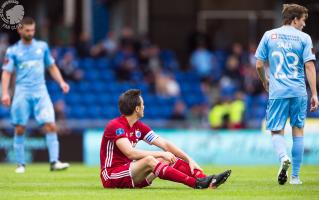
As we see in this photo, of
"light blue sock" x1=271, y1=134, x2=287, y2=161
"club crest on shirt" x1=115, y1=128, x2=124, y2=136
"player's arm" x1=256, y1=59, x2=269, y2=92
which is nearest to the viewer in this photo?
"club crest on shirt" x1=115, y1=128, x2=124, y2=136

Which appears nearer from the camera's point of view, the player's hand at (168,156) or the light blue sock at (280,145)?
the player's hand at (168,156)

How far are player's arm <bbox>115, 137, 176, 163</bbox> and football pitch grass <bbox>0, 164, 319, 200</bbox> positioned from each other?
1.42ft

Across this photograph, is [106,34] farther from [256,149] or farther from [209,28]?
[256,149]

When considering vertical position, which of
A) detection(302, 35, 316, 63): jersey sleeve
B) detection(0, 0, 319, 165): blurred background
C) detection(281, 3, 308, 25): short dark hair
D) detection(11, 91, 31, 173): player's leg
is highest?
detection(281, 3, 308, 25): short dark hair

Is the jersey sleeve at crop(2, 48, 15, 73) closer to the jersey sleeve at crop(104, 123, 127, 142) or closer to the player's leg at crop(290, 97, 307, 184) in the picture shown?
the jersey sleeve at crop(104, 123, 127, 142)

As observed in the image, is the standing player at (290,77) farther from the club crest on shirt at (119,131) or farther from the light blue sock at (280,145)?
the club crest on shirt at (119,131)

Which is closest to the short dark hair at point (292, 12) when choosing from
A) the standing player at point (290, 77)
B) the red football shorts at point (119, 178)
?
the standing player at point (290, 77)

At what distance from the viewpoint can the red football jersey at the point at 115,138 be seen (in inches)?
424

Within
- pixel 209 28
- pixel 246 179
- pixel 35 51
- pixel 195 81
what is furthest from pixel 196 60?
pixel 246 179

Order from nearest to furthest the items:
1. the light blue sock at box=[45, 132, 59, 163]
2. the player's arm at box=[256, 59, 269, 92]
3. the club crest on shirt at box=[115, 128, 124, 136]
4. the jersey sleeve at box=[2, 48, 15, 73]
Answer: the club crest on shirt at box=[115, 128, 124, 136] < the player's arm at box=[256, 59, 269, 92] < the jersey sleeve at box=[2, 48, 15, 73] < the light blue sock at box=[45, 132, 59, 163]

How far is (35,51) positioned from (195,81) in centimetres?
1220

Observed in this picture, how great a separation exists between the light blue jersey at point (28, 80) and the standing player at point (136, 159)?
177 inches

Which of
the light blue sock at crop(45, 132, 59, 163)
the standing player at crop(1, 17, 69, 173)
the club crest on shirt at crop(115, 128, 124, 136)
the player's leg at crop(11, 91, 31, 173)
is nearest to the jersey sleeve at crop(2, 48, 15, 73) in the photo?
the standing player at crop(1, 17, 69, 173)

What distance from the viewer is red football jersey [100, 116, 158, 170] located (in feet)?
35.3
